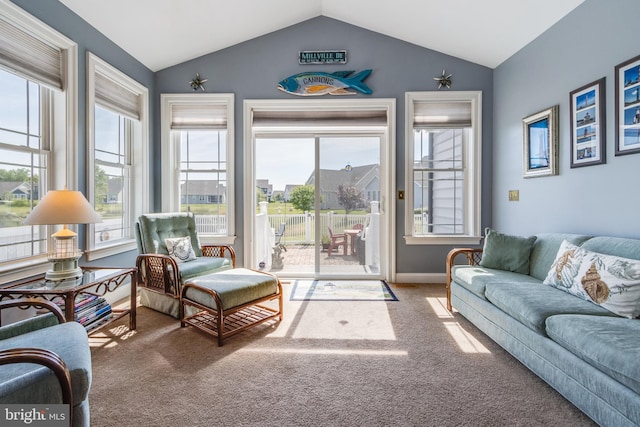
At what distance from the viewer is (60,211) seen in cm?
207

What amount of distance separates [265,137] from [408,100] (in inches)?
75.2

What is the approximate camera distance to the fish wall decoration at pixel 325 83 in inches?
155

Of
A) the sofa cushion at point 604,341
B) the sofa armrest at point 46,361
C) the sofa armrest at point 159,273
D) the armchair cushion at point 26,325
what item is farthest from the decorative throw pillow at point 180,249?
the sofa cushion at point 604,341

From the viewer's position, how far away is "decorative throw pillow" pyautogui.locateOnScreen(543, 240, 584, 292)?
2166 mm

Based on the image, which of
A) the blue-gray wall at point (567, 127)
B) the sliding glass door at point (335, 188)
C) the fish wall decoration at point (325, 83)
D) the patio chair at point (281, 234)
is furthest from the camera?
the patio chair at point (281, 234)

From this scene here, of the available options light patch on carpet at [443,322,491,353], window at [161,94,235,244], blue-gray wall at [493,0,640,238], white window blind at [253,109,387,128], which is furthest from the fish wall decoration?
light patch on carpet at [443,322,491,353]

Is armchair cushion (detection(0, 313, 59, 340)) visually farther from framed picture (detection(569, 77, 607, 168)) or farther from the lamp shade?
framed picture (detection(569, 77, 607, 168))

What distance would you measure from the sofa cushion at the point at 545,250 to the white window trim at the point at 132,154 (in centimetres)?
400

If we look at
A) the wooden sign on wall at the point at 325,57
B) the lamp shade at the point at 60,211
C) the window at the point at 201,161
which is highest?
the wooden sign on wall at the point at 325,57

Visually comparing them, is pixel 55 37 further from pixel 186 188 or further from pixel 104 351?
pixel 104 351

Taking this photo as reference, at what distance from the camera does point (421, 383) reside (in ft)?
6.10

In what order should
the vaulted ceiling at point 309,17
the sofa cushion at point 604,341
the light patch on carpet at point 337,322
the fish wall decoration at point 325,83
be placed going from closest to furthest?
the sofa cushion at point 604,341 → the light patch on carpet at point 337,322 → the vaulted ceiling at point 309,17 → the fish wall decoration at point 325,83

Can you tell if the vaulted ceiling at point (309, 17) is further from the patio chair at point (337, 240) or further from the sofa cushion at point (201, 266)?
the patio chair at point (337, 240)

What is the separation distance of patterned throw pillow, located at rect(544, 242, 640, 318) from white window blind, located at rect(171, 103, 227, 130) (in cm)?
378
